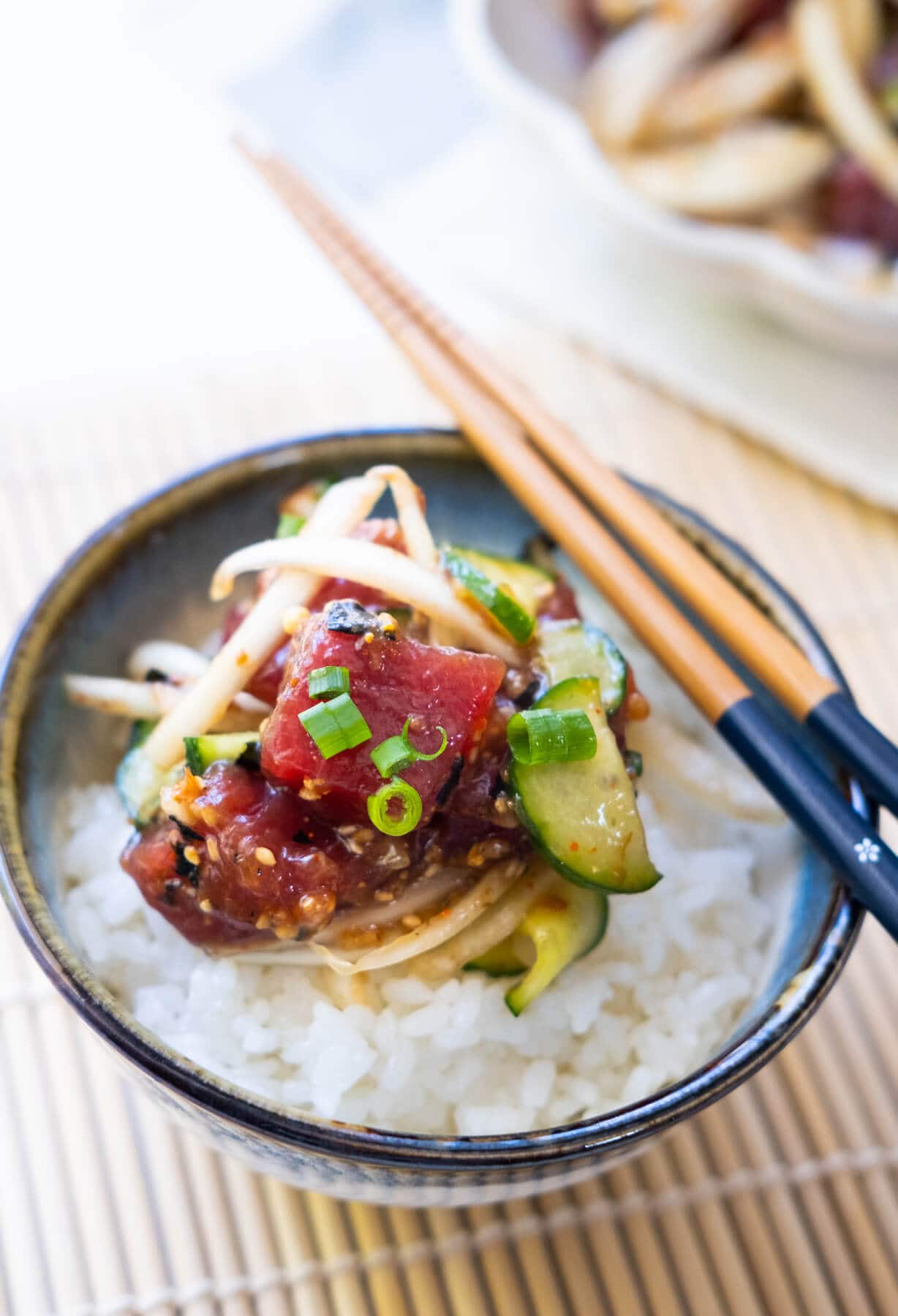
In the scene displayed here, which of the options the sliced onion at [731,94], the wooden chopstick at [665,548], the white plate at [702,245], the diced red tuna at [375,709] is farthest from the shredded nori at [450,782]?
the sliced onion at [731,94]

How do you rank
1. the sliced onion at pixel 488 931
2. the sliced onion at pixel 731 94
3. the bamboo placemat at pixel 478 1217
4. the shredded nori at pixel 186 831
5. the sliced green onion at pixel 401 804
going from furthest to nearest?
1. the sliced onion at pixel 731 94
2. the bamboo placemat at pixel 478 1217
3. the sliced onion at pixel 488 931
4. the shredded nori at pixel 186 831
5. the sliced green onion at pixel 401 804

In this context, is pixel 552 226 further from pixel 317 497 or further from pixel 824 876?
pixel 824 876

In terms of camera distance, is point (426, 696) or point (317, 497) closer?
point (426, 696)

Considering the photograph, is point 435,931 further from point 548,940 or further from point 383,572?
point 383,572

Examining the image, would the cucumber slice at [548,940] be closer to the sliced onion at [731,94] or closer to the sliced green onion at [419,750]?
the sliced green onion at [419,750]

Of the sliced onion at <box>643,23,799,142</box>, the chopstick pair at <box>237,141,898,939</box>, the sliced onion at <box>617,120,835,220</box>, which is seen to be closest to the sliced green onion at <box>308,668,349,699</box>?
the chopstick pair at <box>237,141,898,939</box>

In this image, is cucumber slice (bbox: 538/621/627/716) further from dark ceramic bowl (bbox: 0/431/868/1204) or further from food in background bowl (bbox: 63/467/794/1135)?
dark ceramic bowl (bbox: 0/431/868/1204)

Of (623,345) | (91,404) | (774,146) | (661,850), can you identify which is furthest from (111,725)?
(774,146)
